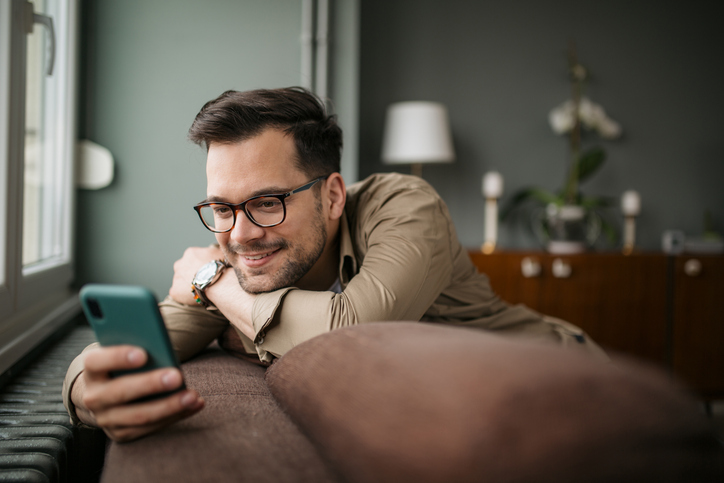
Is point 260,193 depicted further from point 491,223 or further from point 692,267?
point 692,267

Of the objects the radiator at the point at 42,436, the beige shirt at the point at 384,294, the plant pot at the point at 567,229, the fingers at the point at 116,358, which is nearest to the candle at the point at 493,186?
the plant pot at the point at 567,229

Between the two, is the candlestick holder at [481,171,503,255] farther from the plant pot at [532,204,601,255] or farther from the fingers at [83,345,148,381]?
the fingers at [83,345,148,381]

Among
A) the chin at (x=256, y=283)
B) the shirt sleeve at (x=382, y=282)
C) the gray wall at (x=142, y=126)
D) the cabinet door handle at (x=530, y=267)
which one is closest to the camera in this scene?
the shirt sleeve at (x=382, y=282)

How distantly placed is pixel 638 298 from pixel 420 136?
4.72 feet

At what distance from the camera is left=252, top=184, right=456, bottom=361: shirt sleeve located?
2.88ft

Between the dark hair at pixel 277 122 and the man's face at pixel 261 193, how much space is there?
2 centimetres

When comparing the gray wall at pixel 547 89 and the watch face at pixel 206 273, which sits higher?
the gray wall at pixel 547 89

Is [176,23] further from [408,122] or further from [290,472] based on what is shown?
[290,472]

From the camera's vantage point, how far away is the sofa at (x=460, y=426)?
367 mm

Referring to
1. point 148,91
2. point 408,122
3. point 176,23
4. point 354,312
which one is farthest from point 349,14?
point 354,312

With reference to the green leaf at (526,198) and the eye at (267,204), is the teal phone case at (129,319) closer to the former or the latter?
the eye at (267,204)

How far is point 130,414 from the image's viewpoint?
560mm

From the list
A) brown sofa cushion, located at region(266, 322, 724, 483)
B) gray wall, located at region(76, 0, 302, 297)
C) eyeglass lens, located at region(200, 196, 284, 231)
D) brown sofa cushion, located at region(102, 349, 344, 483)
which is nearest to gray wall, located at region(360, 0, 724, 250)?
gray wall, located at region(76, 0, 302, 297)

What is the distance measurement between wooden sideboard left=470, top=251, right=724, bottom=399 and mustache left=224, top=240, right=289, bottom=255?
67.9 inches
